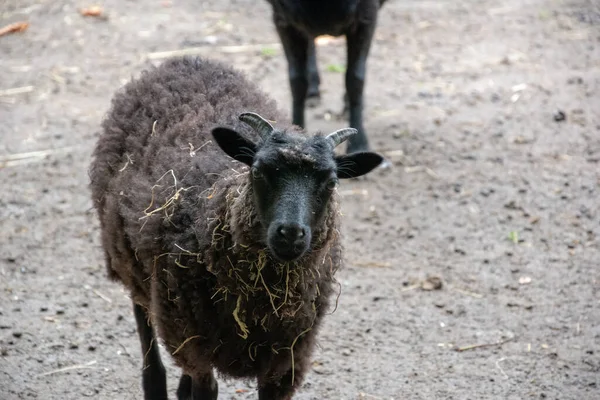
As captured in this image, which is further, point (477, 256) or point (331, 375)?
point (477, 256)

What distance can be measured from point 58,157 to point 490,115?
4.57m

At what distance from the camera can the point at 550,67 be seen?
32.2 feet

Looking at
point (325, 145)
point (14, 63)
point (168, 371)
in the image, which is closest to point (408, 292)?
point (168, 371)

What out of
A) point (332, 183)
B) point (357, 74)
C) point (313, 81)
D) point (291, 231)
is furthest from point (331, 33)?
point (291, 231)

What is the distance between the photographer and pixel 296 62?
805 cm

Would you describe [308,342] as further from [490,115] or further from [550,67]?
[550,67]

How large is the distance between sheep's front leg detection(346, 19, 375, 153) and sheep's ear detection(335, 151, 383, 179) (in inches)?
142

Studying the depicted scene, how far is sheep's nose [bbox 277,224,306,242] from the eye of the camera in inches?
145

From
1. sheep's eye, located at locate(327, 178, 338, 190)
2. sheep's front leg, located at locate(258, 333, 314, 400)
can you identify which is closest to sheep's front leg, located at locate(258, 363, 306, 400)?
sheep's front leg, located at locate(258, 333, 314, 400)

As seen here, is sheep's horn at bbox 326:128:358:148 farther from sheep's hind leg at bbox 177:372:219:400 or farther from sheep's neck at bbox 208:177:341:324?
sheep's hind leg at bbox 177:372:219:400

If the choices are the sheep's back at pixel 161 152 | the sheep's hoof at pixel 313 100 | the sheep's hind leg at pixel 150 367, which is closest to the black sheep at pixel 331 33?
the sheep's hoof at pixel 313 100

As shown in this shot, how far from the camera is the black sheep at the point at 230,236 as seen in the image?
388cm

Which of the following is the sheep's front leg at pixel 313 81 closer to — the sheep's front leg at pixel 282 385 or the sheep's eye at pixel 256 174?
the sheep's front leg at pixel 282 385

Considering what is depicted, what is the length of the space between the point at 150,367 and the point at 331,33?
394 cm
